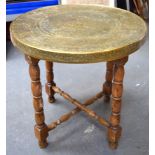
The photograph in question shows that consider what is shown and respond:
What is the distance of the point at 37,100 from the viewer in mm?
1186

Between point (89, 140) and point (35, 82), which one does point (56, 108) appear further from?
point (35, 82)

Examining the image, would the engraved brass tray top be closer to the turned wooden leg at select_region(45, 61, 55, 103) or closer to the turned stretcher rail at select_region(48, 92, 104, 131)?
the turned wooden leg at select_region(45, 61, 55, 103)

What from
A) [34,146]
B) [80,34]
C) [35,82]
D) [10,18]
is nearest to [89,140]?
[34,146]

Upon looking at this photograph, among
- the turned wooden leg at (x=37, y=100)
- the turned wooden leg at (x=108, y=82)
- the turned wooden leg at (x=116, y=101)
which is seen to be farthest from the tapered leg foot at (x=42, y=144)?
the turned wooden leg at (x=108, y=82)

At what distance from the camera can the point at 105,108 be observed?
1611 millimetres

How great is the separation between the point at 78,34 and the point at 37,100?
36cm

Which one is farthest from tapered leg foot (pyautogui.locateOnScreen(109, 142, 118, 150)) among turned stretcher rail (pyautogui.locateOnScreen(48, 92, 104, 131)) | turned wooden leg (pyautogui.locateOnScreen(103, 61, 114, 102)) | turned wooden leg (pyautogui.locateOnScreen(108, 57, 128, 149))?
turned wooden leg (pyautogui.locateOnScreen(103, 61, 114, 102))

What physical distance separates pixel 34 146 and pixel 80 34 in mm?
652

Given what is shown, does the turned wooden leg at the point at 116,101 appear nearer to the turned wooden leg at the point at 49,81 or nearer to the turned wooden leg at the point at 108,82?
the turned wooden leg at the point at 108,82

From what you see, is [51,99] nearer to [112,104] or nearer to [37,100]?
[37,100]

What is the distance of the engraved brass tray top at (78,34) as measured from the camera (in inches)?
37.1

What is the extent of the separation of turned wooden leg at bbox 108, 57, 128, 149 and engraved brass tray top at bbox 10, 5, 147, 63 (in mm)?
110

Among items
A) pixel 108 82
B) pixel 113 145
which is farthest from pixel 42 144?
pixel 108 82

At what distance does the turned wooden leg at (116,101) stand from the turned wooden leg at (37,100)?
33 centimetres
